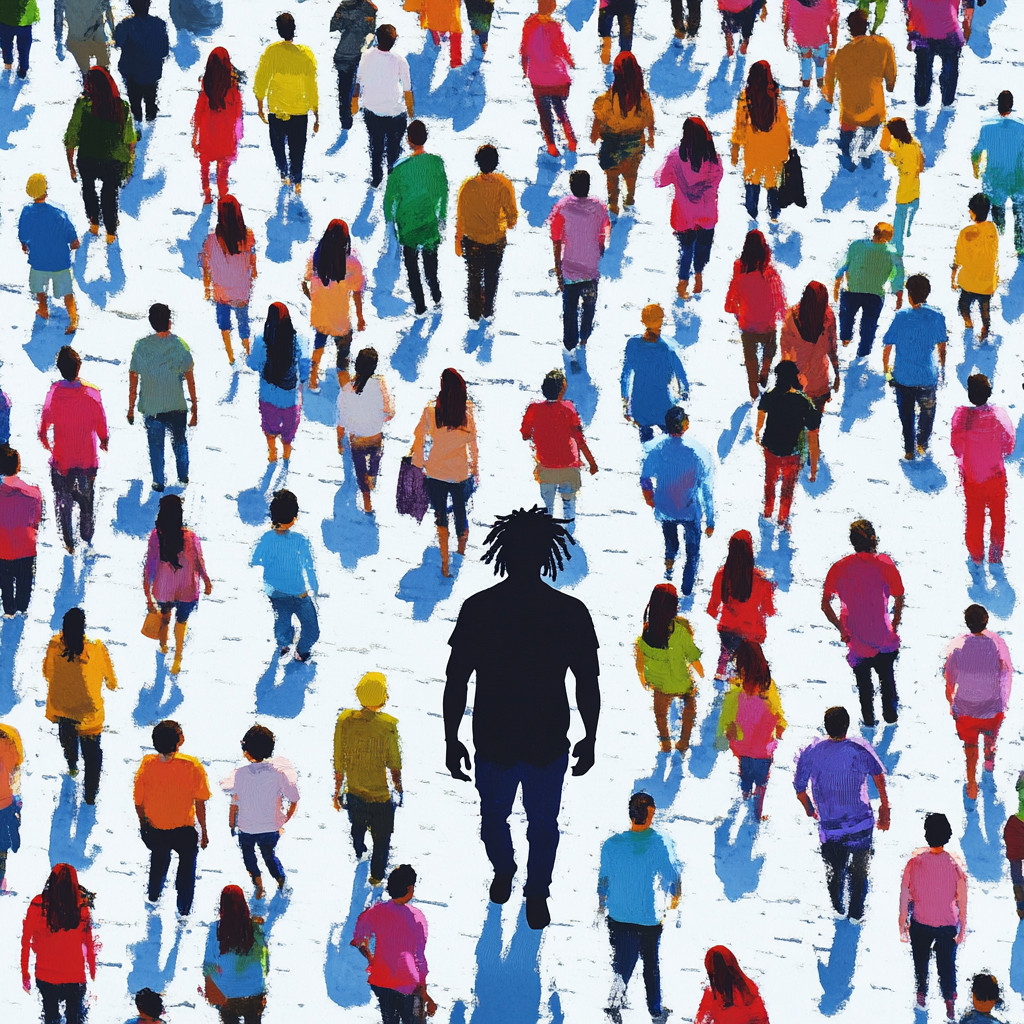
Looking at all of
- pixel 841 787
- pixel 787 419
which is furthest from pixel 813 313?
pixel 841 787

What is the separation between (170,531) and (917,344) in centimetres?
608

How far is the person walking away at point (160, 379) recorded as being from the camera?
885 inches

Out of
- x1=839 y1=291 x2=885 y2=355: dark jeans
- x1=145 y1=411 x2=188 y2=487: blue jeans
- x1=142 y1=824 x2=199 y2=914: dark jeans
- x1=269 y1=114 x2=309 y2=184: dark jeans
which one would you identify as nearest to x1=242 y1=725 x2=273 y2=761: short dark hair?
x1=142 y1=824 x2=199 y2=914: dark jeans

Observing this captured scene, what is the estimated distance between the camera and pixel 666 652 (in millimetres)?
19984

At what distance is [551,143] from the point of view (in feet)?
86.3

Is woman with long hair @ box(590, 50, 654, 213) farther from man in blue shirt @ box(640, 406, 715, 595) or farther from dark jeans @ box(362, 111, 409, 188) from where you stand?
man in blue shirt @ box(640, 406, 715, 595)

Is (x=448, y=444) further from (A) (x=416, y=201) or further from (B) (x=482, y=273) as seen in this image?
(A) (x=416, y=201)

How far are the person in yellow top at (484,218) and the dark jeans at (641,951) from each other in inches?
293

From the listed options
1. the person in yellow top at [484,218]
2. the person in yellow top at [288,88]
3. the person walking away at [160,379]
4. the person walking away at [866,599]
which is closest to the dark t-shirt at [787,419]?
the person walking away at [866,599]

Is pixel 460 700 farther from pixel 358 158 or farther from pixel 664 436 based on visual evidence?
pixel 358 158

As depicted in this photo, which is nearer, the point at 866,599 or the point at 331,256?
the point at 866,599

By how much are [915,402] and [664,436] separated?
2432 millimetres

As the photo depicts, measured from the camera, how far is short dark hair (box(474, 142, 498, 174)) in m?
24.0

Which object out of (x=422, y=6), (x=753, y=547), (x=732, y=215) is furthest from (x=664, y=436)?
(x=422, y=6)
